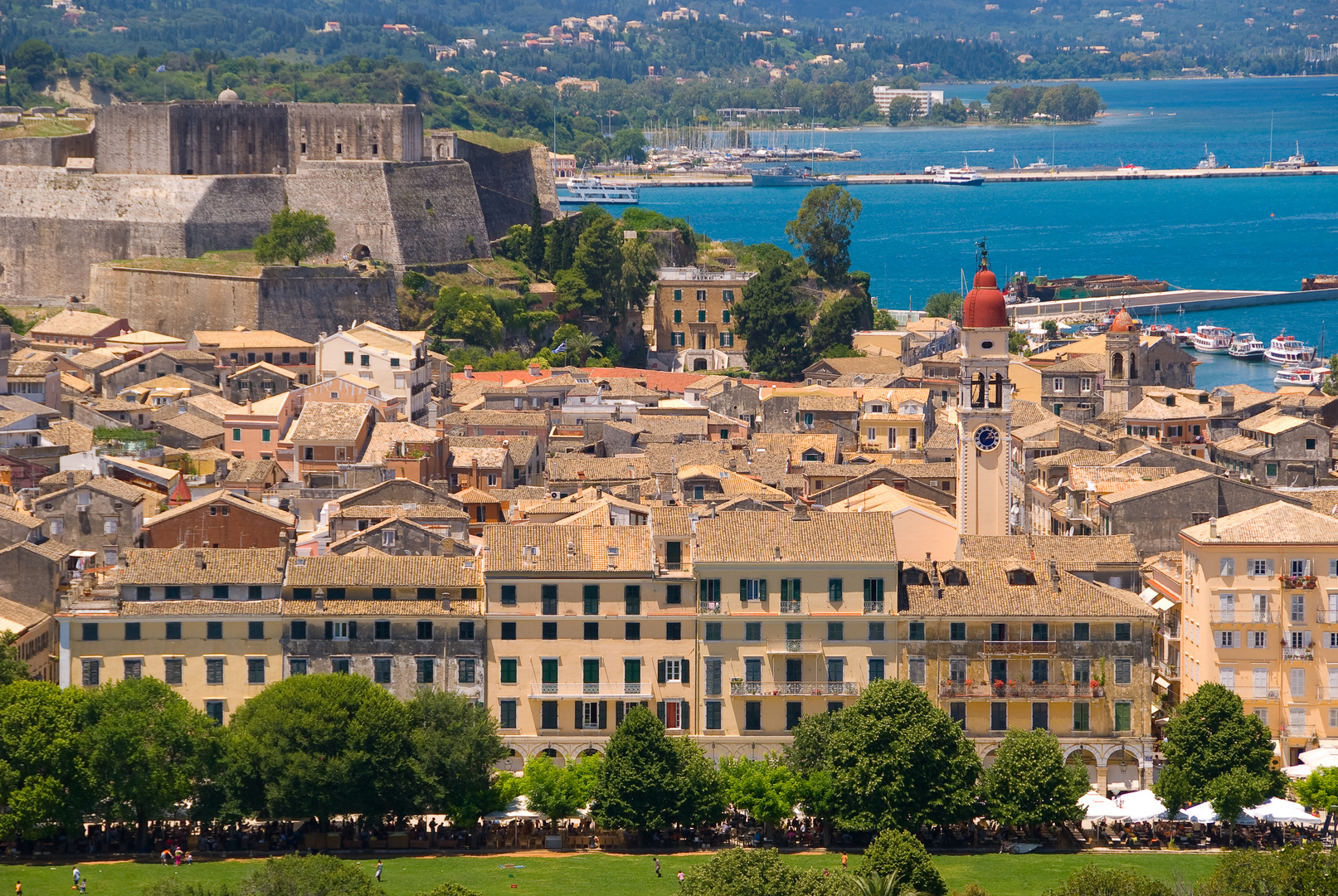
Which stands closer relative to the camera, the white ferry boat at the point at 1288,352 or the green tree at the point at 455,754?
the green tree at the point at 455,754

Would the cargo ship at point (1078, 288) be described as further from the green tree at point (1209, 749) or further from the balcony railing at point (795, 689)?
the green tree at point (1209, 749)

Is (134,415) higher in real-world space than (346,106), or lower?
lower

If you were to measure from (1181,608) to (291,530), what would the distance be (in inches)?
838

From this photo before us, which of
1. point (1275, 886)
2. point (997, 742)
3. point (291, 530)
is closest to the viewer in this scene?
point (1275, 886)

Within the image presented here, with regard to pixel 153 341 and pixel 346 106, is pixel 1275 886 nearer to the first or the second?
pixel 153 341

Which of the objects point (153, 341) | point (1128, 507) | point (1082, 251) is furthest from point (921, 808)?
point (1082, 251)

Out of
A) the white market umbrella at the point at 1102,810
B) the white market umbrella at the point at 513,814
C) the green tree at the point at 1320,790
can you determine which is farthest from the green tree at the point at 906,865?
the green tree at the point at 1320,790

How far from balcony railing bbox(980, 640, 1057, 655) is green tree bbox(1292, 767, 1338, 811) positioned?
562 centimetres

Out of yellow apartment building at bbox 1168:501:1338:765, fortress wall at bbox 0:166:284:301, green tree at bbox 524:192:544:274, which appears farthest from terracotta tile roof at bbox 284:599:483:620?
green tree at bbox 524:192:544:274

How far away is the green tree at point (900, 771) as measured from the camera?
47844 millimetres

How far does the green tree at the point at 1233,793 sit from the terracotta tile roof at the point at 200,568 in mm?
19229

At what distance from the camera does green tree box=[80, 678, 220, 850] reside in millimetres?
48094

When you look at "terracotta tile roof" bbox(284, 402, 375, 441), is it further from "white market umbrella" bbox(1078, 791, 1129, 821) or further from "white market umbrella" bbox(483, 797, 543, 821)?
"white market umbrella" bbox(1078, 791, 1129, 821)

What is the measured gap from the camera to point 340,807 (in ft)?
159
